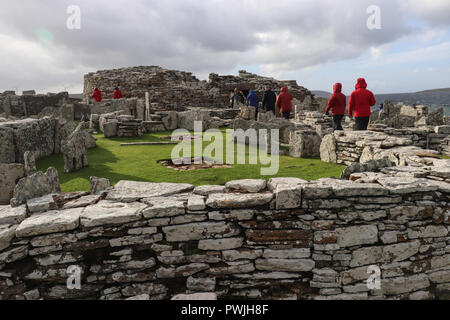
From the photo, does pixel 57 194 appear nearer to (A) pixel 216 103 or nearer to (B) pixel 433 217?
(B) pixel 433 217

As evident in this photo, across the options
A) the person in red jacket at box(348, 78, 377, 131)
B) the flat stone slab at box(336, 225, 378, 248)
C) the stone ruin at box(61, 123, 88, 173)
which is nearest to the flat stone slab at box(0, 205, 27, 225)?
the stone ruin at box(61, 123, 88, 173)

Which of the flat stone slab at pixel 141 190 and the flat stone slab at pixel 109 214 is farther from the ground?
the flat stone slab at pixel 141 190

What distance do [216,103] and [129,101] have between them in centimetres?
700

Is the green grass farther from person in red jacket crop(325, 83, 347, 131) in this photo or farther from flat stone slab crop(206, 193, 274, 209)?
person in red jacket crop(325, 83, 347, 131)

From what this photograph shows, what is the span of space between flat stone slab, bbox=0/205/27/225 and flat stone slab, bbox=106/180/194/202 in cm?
105

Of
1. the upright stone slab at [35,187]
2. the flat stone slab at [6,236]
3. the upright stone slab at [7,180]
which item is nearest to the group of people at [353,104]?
the upright stone slab at [35,187]

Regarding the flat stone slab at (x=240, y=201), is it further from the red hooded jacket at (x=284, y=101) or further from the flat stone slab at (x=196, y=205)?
the red hooded jacket at (x=284, y=101)

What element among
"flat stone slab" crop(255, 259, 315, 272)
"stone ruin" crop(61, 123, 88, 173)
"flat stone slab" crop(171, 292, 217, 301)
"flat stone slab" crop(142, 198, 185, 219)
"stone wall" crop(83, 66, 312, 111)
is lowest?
"flat stone slab" crop(171, 292, 217, 301)

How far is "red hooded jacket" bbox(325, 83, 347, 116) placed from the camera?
10188 mm

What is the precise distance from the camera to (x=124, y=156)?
835 centimetres

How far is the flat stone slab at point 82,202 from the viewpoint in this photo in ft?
14.5

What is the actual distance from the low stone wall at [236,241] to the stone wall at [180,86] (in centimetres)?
1781

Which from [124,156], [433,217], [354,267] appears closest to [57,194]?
[124,156]

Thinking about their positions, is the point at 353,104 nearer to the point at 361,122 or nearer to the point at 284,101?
the point at 361,122
